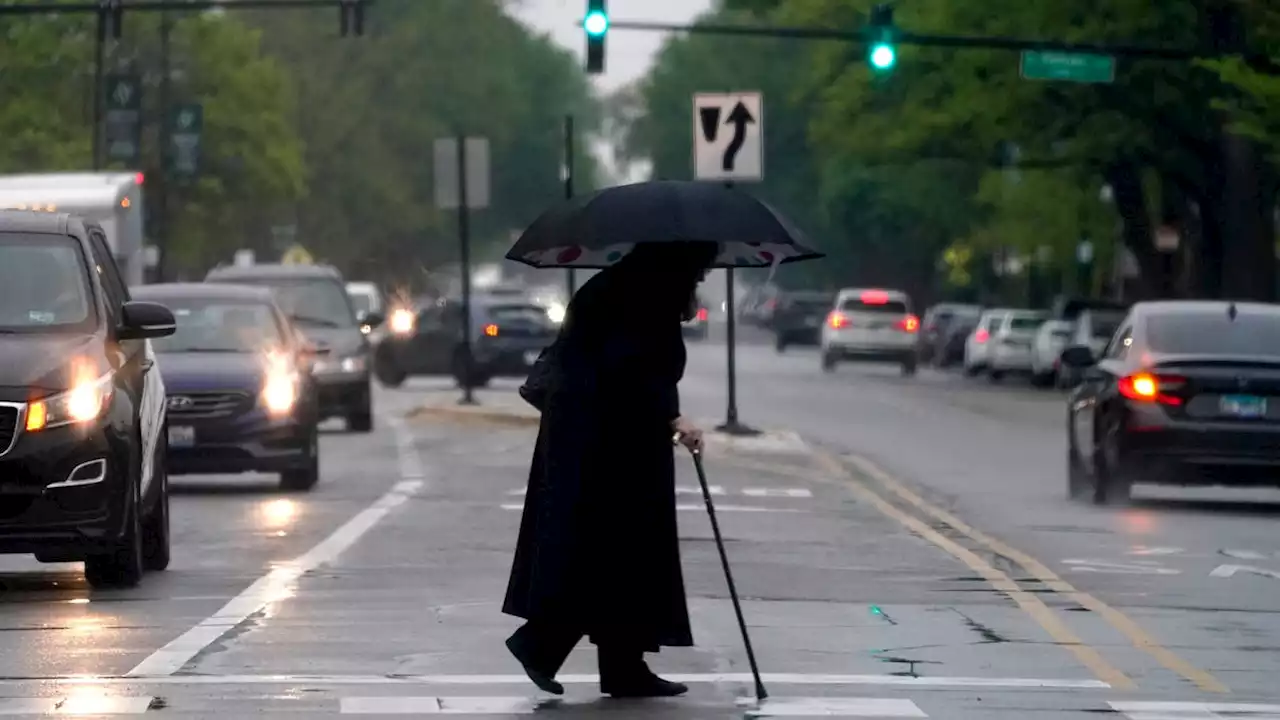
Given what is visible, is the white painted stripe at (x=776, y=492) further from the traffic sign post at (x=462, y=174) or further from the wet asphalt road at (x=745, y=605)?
the traffic sign post at (x=462, y=174)

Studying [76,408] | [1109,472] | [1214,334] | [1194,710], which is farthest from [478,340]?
[1194,710]

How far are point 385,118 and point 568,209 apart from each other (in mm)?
89704

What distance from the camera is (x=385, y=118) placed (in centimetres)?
9969

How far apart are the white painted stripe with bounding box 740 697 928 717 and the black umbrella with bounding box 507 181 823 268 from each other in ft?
5.09

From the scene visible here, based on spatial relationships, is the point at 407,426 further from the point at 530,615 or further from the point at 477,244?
the point at 477,244

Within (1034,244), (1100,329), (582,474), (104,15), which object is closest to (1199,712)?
(582,474)

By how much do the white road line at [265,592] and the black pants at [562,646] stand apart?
4.83 feet

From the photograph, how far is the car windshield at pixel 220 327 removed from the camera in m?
23.4

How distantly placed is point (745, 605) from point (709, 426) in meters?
17.9

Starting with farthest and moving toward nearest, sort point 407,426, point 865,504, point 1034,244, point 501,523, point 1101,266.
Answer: point 1101,266 → point 1034,244 → point 407,426 → point 865,504 → point 501,523

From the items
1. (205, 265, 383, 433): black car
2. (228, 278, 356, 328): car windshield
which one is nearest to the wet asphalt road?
(205, 265, 383, 433): black car

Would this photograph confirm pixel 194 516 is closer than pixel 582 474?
No

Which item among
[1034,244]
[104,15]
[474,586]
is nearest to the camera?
[474,586]

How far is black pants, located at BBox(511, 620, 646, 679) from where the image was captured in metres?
10.4
